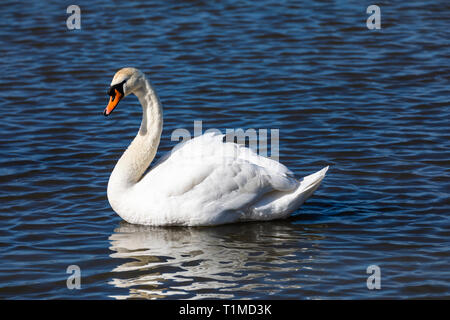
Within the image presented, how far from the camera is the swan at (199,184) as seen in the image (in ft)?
27.9

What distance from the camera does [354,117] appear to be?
12.0 metres

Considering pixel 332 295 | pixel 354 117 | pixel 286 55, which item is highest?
pixel 286 55

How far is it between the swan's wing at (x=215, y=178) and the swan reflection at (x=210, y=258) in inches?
13.8

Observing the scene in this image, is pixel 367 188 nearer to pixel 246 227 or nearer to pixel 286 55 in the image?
pixel 246 227

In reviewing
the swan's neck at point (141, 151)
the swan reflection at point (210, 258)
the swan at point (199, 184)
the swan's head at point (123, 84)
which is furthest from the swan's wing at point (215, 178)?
the swan's head at point (123, 84)

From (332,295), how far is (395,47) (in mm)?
8469

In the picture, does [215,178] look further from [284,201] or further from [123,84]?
[123,84]

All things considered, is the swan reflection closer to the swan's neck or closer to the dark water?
the dark water

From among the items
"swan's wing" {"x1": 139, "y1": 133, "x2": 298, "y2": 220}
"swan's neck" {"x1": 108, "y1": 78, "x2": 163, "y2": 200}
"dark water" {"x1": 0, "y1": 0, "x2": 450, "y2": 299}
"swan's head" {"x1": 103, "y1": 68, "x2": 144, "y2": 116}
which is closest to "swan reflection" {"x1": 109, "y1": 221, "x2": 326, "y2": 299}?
"dark water" {"x1": 0, "y1": 0, "x2": 450, "y2": 299}

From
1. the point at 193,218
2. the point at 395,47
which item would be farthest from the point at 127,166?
the point at 395,47

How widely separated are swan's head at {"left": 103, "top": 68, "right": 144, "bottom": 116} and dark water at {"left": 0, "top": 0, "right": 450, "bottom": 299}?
1.26 metres

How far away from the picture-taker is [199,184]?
852 centimetres

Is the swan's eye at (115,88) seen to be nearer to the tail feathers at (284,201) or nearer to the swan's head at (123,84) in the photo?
the swan's head at (123,84)

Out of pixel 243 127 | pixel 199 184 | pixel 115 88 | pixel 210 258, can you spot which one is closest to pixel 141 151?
pixel 115 88
